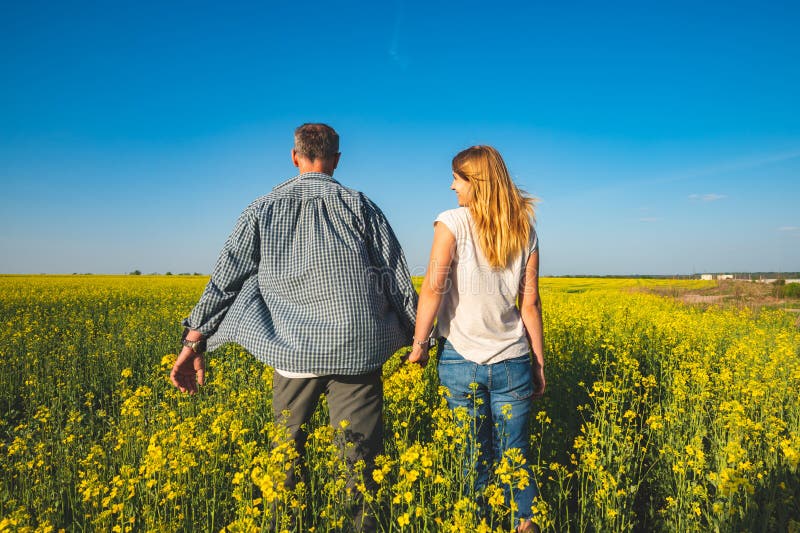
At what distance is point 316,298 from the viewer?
6.59ft

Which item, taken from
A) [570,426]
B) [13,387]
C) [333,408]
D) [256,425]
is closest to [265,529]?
[333,408]

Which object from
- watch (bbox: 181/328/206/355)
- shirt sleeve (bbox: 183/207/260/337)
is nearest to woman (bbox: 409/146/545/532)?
shirt sleeve (bbox: 183/207/260/337)

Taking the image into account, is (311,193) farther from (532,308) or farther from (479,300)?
(532,308)

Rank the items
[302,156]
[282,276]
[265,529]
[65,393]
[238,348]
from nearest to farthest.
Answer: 1. [265,529]
2. [282,276]
3. [302,156]
4. [65,393]
5. [238,348]

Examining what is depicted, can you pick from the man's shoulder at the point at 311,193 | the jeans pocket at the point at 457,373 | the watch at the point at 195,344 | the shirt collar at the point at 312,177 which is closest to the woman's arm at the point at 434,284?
the jeans pocket at the point at 457,373

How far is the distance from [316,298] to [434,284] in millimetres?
580

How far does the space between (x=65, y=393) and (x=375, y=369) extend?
16.2 ft

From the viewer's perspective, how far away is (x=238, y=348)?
6051mm

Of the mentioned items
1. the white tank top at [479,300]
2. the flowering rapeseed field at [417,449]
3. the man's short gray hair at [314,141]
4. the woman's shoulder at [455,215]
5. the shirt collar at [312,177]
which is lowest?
the flowering rapeseed field at [417,449]

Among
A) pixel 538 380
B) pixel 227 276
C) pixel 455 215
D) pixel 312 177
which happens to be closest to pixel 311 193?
pixel 312 177

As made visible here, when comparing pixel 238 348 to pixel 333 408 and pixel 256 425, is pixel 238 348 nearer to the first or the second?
pixel 256 425

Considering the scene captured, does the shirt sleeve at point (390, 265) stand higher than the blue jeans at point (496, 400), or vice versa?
the shirt sleeve at point (390, 265)

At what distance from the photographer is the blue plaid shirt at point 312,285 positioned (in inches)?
77.5

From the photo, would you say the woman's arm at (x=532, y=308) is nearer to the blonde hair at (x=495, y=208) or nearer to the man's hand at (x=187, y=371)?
the blonde hair at (x=495, y=208)
